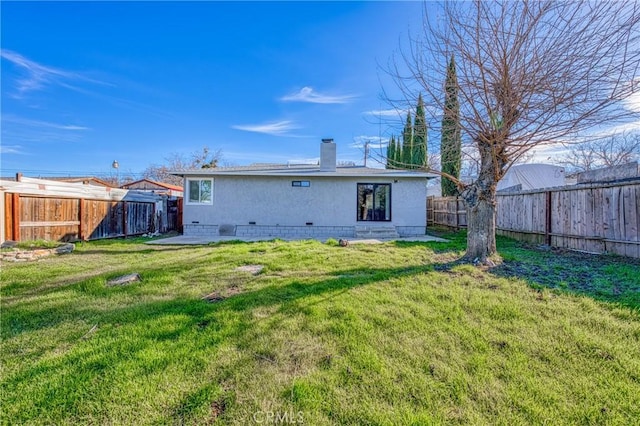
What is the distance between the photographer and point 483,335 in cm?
270

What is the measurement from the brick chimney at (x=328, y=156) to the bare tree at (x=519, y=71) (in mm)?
6434

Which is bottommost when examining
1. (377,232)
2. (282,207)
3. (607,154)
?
(377,232)

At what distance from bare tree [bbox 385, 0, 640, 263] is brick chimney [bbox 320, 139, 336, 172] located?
643cm

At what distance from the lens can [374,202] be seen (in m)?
11.8

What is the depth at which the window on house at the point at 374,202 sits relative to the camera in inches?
456

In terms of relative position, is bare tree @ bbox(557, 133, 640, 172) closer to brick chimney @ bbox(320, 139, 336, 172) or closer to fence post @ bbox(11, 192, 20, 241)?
brick chimney @ bbox(320, 139, 336, 172)

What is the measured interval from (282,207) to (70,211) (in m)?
7.00

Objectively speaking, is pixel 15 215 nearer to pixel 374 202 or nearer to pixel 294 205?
pixel 294 205

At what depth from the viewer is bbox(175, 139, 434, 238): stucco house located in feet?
37.4

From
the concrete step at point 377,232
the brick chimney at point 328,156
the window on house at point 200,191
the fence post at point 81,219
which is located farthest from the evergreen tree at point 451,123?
the fence post at point 81,219

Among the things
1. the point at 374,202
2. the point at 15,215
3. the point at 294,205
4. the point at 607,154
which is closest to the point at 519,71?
the point at 374,202

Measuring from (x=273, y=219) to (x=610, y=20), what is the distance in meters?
10.1

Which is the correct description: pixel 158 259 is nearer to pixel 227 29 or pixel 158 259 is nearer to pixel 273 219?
pixel 273 219

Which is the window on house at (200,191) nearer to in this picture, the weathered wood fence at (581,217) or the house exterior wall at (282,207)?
the house exterior wall at (282,207)
